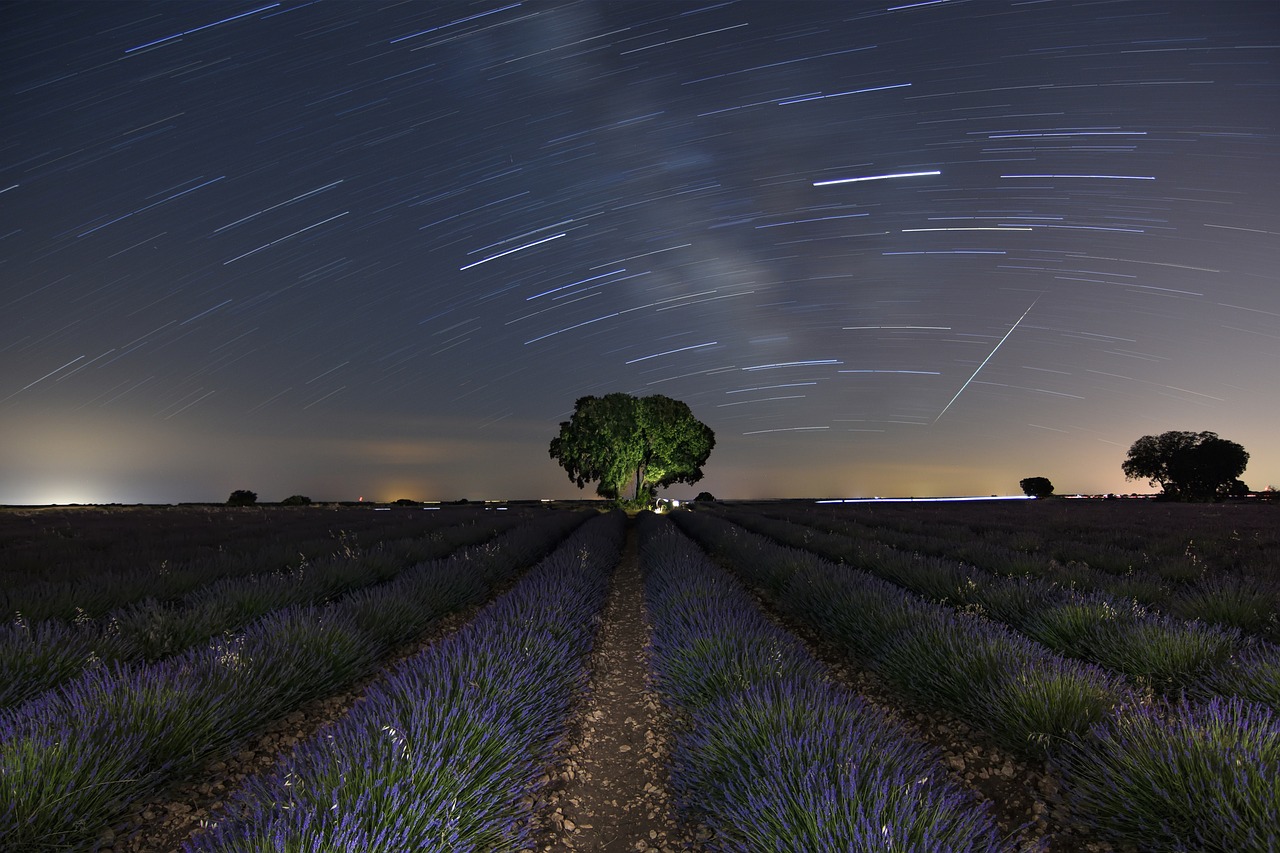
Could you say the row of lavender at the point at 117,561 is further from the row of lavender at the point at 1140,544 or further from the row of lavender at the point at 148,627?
the row of lavender at the point at 1140,544

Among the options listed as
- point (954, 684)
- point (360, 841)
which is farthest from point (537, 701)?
point (954, 684)

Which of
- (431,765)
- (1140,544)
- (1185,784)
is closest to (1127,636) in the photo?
(1185,784)

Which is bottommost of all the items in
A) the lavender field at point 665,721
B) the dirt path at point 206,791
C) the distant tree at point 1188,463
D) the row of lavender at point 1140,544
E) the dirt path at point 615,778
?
the dirt path at point 615,778

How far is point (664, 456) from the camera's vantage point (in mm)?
43094

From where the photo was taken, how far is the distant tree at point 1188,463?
61.0 m

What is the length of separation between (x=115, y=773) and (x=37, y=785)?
0.31 m

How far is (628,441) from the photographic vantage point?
40.6 m

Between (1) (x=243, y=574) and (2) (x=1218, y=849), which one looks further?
(1) (x=243, y=574)

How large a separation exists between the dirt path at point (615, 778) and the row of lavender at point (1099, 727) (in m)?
2.13

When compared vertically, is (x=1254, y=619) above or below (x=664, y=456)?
below

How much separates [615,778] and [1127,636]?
446 cm

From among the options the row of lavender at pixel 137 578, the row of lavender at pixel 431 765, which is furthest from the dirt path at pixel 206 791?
the row of lavender at pixel 137 578

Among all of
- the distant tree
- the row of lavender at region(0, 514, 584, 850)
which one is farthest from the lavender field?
the distant tree

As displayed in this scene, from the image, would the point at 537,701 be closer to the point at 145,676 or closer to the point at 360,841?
the point at 360,841
